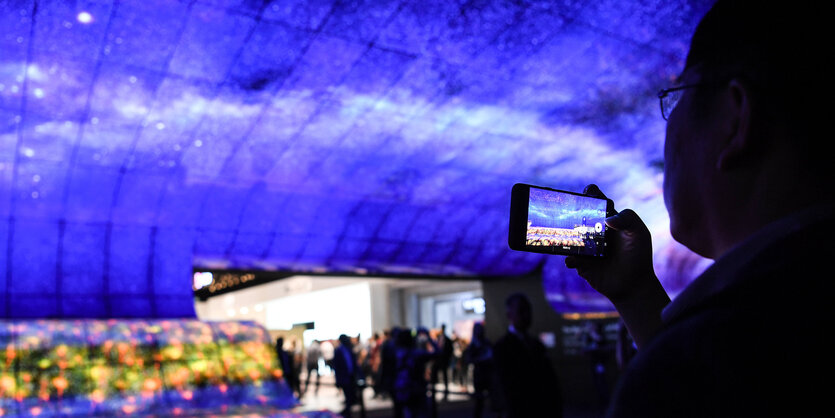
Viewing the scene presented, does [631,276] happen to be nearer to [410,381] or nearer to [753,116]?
[753,116]

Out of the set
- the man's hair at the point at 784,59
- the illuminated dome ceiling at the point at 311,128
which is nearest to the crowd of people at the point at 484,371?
the man's hair at the point at 784,59

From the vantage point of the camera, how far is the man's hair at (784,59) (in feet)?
2.92

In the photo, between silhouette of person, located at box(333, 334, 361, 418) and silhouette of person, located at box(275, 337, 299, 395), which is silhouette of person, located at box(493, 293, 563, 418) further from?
silhouette of person, located at box(275, 337, 299, 395)

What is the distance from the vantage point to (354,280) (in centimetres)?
3152

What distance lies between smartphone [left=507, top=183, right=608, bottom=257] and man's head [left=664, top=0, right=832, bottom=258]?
54 centimetres

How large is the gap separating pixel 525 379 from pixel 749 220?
441cm

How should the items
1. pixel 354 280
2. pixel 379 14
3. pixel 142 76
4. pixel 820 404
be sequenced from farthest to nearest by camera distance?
pixel 354 280, pixel 142 76, pixel 379 14, pixel 820 404

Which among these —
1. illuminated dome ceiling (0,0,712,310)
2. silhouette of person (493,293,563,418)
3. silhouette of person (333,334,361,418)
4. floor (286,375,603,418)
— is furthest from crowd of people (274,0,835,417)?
floor (286,375,603,418)

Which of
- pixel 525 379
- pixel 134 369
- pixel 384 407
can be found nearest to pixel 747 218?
pixel 525 379

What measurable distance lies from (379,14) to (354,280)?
21588 mm

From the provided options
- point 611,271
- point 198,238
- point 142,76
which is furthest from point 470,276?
point 611,271

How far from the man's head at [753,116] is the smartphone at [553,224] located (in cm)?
54

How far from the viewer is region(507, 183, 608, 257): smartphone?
5.17ft

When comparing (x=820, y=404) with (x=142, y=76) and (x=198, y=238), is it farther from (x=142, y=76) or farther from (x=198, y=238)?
(x=198, y=238)
